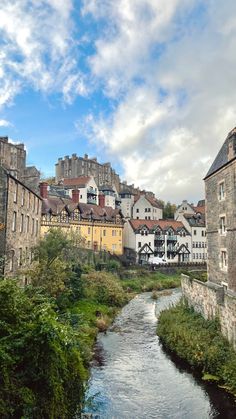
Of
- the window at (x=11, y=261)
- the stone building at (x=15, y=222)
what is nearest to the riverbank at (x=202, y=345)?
the stone building at (x=15, y=222)

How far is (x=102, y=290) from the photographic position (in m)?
39.4

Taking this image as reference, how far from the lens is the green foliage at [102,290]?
3775 cm

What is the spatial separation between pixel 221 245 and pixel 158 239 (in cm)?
4762

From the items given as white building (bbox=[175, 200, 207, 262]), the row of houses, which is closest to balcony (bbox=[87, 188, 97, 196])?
the row of houses

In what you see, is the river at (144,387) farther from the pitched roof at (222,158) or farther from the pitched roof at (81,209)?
the pitched roof at (81,209)

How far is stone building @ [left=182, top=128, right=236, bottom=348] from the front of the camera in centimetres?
2098

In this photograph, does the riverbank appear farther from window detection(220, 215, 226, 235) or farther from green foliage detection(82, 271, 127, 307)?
green foliage detection(82, 271, 127, 307)

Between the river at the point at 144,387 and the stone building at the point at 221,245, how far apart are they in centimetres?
341

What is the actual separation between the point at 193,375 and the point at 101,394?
5.28 metres

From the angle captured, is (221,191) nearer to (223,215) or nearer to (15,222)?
(223,215)

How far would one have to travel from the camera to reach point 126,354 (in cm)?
2323

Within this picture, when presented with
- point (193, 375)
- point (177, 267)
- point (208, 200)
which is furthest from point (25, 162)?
point (193, 375)

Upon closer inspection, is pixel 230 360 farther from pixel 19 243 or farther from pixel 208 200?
pixel 19 243

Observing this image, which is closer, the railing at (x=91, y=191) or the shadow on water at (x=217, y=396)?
the shadow on water at (x=217, y=396)
